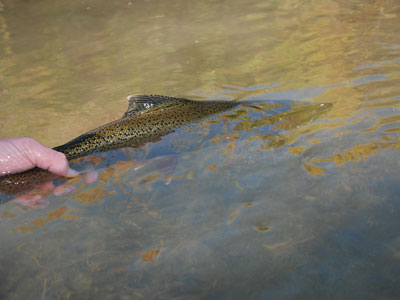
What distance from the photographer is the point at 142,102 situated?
4453mm

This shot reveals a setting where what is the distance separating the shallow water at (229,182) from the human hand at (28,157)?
257 mm

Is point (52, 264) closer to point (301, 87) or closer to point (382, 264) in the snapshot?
point (382, 264)

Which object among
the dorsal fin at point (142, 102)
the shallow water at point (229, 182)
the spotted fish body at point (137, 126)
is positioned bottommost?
the shallow water at point (229, 182)

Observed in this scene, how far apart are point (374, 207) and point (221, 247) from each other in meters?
1.09

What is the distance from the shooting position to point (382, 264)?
2.10m

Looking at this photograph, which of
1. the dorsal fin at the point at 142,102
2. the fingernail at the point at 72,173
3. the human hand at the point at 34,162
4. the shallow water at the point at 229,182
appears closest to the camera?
the shallow water at the point at 229,182

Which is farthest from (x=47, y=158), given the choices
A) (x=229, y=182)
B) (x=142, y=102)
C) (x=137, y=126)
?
(x=229, y=182)

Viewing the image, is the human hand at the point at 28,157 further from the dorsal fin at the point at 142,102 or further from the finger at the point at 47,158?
the dorsal fin at the point at 142,102

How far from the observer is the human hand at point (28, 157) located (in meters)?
3.43

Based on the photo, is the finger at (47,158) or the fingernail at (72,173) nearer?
the finger at (47,158)

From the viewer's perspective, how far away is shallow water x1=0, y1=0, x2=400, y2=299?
221 cm

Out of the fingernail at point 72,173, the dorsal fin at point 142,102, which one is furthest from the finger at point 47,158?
the dorsal fin at point 142,102

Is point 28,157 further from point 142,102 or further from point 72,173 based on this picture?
point 142,102

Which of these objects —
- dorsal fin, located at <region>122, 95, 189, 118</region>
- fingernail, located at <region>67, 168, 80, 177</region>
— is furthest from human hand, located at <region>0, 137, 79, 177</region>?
dorsal fin, located at <region>122, 95, 189, 118</region>
